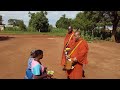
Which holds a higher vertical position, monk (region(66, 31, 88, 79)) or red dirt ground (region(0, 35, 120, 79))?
monk (region(66, 31, 88, 79))

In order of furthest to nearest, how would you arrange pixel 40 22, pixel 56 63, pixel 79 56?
pixel 40 22 < pixel 56 63 < pixel 79 56

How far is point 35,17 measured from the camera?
54.0m

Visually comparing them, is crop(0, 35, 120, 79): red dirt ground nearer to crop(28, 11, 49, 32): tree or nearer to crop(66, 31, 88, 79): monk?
crop(66, 31, 88, 79): monk

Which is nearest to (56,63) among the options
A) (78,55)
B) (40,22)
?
(78,55)

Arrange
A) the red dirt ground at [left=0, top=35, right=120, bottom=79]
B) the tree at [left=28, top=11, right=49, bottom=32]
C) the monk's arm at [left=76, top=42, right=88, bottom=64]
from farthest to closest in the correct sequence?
the tree at [left=28, top=11, right=49, bottom=32]
the red dirt ground at [left=0, top=35, right=120, bottom=79]
the monk's arm at [left=76, top=42, right=88, bottom=64]

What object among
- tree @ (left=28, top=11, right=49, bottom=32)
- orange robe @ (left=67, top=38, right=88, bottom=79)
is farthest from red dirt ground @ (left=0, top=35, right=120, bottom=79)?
tree @ (left=28, top=11, right=49, bottom=32)

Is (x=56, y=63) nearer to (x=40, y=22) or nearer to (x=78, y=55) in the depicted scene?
(x=78, y=55)
